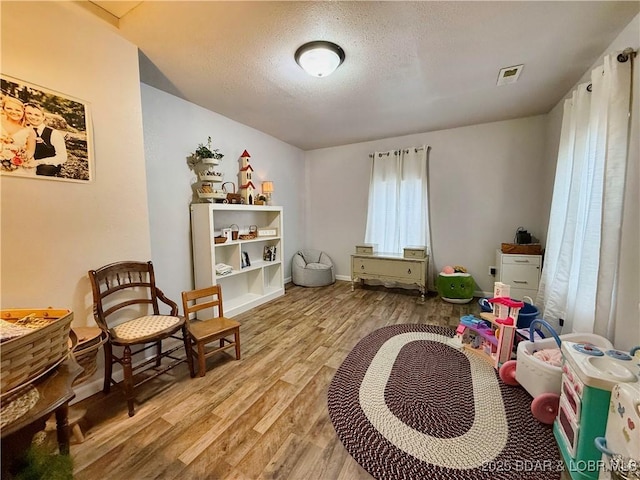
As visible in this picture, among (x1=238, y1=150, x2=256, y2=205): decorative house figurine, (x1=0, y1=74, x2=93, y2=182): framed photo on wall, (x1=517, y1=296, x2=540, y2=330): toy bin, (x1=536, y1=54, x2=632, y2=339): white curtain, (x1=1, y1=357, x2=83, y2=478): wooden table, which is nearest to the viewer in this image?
(x1=1, y1=357, x2=83, y2=478): wooden table

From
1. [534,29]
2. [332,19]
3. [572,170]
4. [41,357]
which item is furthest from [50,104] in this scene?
[572,170]

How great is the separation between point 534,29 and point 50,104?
3099 millimetres

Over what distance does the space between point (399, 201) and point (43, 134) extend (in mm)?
3867

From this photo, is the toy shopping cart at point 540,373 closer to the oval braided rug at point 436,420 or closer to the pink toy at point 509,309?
the oval braided rug at point 436,420

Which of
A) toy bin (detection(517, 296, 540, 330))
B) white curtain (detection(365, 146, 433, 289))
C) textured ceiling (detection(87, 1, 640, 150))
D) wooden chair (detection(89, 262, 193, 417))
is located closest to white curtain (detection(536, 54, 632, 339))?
toy bin (detection(517, 296, 540, 330))

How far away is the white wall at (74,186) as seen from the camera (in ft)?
4.55

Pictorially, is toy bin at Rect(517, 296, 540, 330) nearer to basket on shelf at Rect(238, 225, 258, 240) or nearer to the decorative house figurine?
basket on shelf at Rect(238, 225, 258, 240)

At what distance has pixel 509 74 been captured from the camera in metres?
2.28

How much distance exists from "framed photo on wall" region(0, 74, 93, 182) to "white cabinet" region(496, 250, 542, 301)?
4.02 metres

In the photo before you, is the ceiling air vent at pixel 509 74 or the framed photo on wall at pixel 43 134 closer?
the framed photo on wall at pixel 43 134

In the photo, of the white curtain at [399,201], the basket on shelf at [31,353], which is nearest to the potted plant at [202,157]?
the basket on shelf at [31,353]

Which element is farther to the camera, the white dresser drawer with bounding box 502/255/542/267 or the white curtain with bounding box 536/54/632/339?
the white dresser drawer with bounding box 502/255/542/267

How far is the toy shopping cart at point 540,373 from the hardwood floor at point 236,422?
1.11 meters

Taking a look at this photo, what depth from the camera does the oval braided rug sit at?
1235 millimetres
